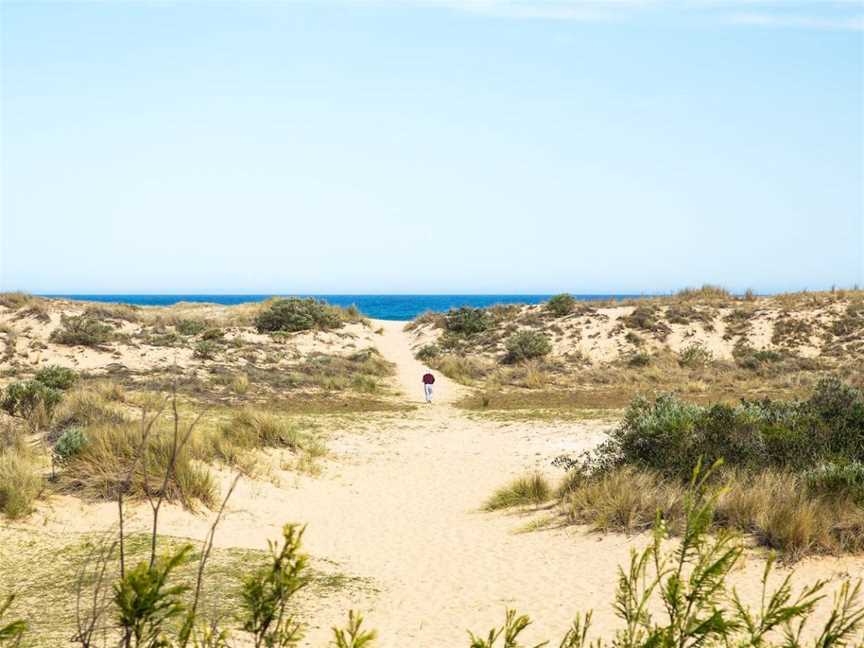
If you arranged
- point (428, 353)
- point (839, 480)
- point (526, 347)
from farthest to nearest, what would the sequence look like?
point (428, 353), point (526, 347), point (839, 480)

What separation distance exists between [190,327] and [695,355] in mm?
24106

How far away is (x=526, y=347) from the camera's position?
3809 cm

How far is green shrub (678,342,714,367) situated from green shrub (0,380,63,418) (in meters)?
26.4

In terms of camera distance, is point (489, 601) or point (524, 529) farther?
point (524, 529)

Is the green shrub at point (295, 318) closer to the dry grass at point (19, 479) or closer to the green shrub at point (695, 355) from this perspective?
the green shrub at point (695, 355)

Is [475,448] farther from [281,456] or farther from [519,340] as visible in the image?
[519,340]

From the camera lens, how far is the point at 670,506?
1096cm

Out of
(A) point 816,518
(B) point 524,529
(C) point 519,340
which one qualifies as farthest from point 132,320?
(A) point 816,518

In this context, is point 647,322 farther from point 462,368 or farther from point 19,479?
point 19,479

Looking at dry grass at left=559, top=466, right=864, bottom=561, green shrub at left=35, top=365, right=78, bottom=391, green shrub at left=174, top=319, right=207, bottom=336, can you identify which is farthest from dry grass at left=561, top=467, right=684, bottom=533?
green shrub at left=174, top=319, right=207, bottom=336

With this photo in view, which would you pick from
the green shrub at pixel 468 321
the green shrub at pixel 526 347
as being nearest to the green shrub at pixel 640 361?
the green shrub at pixel 526 347

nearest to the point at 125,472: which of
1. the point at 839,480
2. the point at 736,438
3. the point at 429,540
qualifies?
the point at 429,540

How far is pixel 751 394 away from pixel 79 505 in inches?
900

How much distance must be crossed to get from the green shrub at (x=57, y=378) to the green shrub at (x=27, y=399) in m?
3.23
